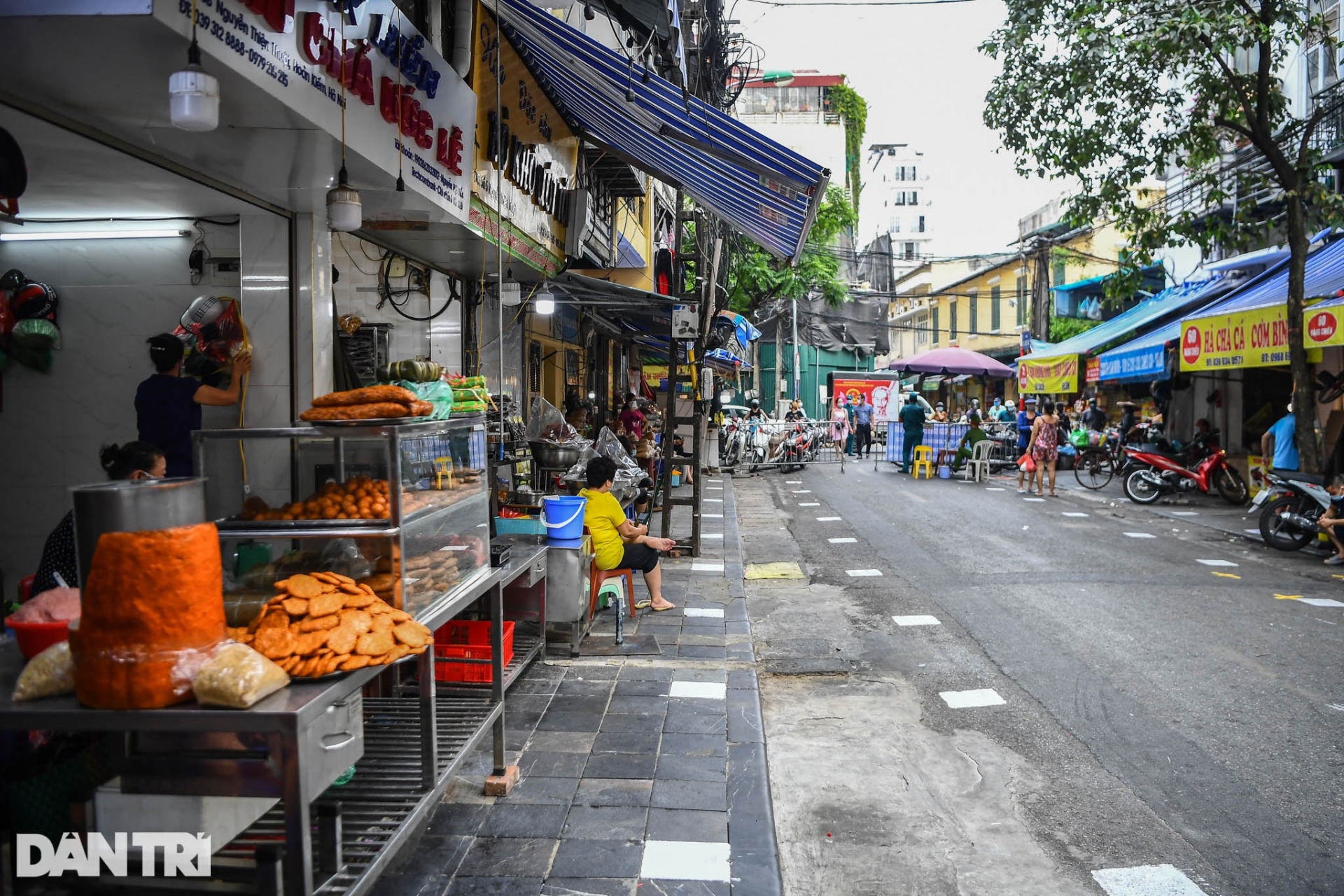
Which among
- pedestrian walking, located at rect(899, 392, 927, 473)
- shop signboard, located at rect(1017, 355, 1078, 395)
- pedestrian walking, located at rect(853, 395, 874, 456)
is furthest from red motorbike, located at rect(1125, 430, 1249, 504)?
pedestrian walking, located at rect(853, 395, 874, 456)

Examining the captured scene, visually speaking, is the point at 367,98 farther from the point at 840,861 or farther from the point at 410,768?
the point at 840,861

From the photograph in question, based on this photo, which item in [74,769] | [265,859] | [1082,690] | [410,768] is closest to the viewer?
Answer: [265,859]

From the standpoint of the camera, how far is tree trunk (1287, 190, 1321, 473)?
1171 centimetres

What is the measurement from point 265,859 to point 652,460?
12.3 metres

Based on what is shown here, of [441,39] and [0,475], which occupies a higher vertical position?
[441,39]

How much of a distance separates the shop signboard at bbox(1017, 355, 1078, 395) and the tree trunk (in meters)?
7.69

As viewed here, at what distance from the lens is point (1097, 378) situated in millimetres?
18719

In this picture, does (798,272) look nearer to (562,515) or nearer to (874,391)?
(874,391)

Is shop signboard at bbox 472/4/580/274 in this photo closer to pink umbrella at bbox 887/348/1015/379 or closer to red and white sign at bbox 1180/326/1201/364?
red and white sign at bbox 1180/326/1201/364

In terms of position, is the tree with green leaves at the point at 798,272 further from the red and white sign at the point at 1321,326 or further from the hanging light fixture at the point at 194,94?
the hanging light fixture at the point at 194,94

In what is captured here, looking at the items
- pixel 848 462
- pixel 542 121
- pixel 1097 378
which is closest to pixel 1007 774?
pixel 542 121

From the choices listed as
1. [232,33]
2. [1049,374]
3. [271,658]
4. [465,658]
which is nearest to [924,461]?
[1049,374]

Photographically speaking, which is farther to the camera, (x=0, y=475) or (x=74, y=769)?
(x=0, y=475)

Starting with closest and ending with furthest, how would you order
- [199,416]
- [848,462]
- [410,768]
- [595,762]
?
[410,768] → [595,762] → [199,416] → [848,462]
